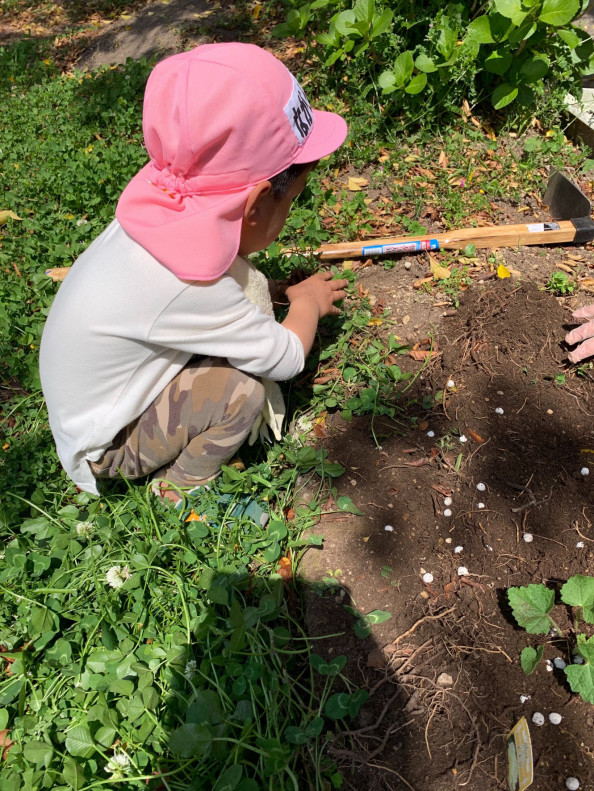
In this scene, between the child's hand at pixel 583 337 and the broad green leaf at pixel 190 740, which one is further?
the child's hand at pixel 583 337

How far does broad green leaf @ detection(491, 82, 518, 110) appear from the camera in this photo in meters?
3.31

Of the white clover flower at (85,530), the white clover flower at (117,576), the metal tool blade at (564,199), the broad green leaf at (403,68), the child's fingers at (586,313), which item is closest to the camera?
the white clover flower at (117,576)

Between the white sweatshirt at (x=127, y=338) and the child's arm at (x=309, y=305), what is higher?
the white sweatshirt at (x=127, y=338)

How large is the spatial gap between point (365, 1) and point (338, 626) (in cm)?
327

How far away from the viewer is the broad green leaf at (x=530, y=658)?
1.67m

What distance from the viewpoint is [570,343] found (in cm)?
243

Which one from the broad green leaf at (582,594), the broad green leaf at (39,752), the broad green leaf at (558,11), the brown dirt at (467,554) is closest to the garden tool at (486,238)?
the brown dirt at (467,554)

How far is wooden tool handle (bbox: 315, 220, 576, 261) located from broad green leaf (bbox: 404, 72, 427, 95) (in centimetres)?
99

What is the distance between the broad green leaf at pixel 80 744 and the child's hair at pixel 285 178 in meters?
Answer: 1.66

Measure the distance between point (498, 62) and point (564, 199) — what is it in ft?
2.97

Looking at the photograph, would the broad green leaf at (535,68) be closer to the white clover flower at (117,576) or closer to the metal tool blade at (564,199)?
the metal tool blade at (564,199)

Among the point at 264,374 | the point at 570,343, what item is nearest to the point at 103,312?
the point at 264,374

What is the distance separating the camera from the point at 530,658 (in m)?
1.69

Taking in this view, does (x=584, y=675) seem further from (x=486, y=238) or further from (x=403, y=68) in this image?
(x=403, y=68)
